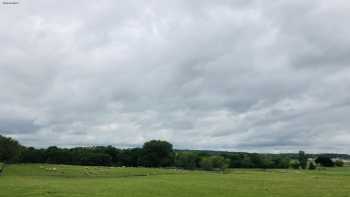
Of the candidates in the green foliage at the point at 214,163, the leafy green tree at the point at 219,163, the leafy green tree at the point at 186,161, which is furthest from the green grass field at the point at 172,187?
the leafy green tree at the point at 186,161

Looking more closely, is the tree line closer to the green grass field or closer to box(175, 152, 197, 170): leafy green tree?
box(175, 152, 197, 170): leafy green tree

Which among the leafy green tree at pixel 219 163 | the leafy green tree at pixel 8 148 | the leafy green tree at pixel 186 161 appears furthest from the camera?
the leafy green tree at pixel 186 161

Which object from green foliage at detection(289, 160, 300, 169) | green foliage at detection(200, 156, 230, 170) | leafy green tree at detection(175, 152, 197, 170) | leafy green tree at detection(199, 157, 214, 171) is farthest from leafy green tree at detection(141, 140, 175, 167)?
green foliage at detection(289, 160, 300, 169)

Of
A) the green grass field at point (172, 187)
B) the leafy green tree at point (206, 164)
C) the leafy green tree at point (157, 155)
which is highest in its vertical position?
the leafy green tree at point (157, 155)

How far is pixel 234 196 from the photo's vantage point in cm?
4428

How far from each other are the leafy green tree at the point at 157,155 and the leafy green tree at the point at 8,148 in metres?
56.5

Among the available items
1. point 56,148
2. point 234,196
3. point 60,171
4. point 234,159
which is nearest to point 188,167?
point 234,159

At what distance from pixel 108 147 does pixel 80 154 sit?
1741cm

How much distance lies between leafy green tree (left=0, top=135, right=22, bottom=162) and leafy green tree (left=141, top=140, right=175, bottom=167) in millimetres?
56466

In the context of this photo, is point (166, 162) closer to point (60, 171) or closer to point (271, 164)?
point (271, 164)

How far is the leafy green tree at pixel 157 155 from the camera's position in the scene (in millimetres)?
177750

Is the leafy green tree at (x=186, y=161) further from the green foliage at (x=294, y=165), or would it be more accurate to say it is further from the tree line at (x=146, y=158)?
the green foliage at (x=294, y=165)

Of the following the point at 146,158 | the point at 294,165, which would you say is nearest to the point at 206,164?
the point at 146,158

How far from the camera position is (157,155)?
7013 inches
